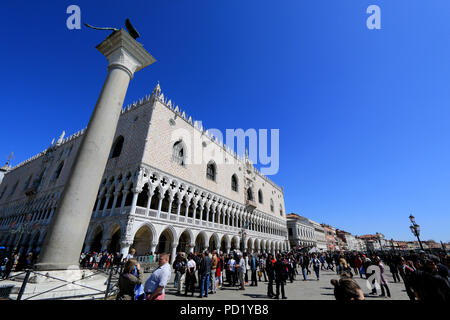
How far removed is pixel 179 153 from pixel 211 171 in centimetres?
588

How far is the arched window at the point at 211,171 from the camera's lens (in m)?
24.3

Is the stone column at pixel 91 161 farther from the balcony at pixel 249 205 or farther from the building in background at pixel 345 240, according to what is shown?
the building in background at pixel 345 240

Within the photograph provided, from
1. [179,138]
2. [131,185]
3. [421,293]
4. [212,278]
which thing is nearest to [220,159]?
[179,138]

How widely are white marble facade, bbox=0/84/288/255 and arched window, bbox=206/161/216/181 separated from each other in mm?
129

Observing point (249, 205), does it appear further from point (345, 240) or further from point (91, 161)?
point (345, 240)

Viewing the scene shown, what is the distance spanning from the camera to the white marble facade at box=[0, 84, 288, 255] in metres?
16.2

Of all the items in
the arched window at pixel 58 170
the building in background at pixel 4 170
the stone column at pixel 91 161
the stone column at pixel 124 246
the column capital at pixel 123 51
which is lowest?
the stone column at pixel 124 246

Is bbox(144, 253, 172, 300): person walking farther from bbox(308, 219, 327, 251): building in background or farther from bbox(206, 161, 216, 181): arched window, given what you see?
bbox(308, 219, 327, 251): building in background

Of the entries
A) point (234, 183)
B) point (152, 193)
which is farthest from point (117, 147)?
point (234, 183)

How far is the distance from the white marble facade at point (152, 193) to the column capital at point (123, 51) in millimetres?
9593

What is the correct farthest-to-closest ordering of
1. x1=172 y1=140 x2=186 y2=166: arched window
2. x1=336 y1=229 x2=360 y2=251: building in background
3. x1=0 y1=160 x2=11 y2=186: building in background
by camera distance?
1. x1=336 y1=229 x2=360 y2=251: building in background
2. x1=0 y1=160 x2=11 y2=186: building in background
3. x1=172 y1=140 x2=186 y2=166: arched window

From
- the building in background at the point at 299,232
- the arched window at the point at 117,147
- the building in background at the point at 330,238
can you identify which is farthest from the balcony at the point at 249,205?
the building in background at the point at 330,238

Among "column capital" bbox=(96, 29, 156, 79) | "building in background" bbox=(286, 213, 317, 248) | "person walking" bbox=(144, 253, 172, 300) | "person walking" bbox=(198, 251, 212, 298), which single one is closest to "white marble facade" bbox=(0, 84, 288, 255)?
"person walking" bbox=(198, 251, 212, 298)
